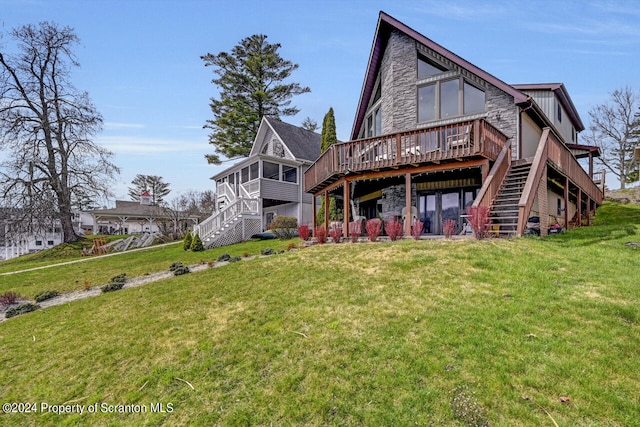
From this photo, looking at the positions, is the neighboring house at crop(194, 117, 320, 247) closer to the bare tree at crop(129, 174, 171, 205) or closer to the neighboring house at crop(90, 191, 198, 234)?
the neighboring house at crop(90, 191, 198, 234)

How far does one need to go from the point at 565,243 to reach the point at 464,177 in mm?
4784

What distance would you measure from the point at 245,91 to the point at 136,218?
23515 mm

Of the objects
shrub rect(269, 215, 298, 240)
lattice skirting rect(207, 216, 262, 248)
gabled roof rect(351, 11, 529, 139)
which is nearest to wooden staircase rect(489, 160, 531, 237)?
gabled roof rect(351, 11, 529, 139)

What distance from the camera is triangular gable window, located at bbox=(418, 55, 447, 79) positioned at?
1332 cm

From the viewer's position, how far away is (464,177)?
A: 12.4 m

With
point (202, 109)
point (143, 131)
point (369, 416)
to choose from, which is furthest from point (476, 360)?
point (202, 109)

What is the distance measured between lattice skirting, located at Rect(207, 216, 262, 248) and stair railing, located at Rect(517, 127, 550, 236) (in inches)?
598

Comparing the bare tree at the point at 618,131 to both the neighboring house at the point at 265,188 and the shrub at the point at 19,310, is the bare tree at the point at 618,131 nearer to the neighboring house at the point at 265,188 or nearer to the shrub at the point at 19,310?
the neighboring house at the point at 265,188

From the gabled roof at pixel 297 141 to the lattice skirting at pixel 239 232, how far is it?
6.25 metres

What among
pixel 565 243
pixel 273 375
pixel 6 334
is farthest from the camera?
pixel 565 243

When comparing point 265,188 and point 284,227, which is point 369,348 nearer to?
point 284,227

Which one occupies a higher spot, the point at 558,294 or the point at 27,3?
the point at 27,3

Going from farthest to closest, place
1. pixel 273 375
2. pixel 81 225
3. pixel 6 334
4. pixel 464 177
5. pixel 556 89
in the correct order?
pixel 81 225 < pixel 556 89 < pixel 464 177 < pixel 6 334 < pixel 273 375

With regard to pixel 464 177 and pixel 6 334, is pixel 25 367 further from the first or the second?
pixel 464 177
